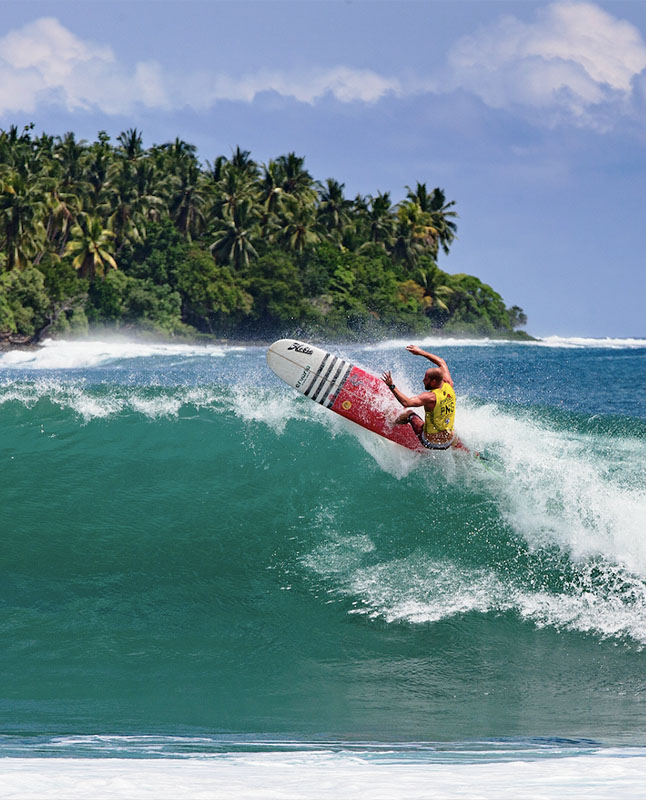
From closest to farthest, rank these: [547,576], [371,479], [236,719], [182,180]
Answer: [236,719]
[547,576]
[371,479]
[182,180]

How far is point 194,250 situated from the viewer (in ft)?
199

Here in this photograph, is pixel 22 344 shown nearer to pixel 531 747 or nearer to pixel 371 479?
pixel 371 479

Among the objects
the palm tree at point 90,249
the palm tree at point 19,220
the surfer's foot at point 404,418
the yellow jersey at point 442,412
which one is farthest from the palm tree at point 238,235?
the yellow jersey at point 442,412

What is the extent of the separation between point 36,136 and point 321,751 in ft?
233

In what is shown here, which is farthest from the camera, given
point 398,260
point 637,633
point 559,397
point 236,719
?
point 398,260

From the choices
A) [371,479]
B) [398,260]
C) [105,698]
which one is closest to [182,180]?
[398,260]

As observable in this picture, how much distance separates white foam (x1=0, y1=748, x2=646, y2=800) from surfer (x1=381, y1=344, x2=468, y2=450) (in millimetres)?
5015

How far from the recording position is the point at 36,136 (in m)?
67.2

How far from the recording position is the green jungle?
5006 cm

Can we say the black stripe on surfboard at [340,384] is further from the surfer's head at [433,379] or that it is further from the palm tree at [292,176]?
the palm tree at [292,176]

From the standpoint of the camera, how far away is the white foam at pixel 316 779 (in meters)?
3.14

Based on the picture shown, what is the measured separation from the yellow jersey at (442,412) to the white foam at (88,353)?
31672 mm

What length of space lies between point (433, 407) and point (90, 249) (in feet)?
160

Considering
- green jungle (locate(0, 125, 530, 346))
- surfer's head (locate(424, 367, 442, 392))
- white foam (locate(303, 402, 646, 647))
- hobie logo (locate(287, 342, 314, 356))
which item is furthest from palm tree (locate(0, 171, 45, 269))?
surfer's head (locate(424, 367, 442, 392))
